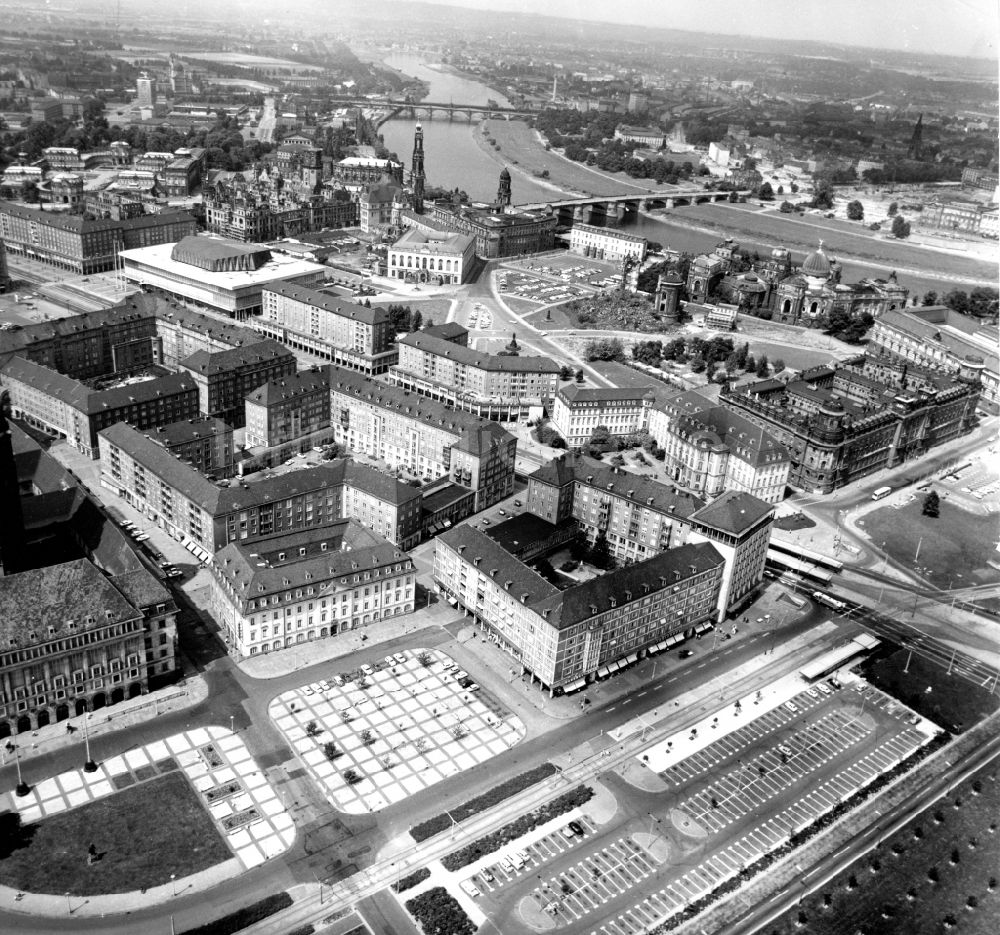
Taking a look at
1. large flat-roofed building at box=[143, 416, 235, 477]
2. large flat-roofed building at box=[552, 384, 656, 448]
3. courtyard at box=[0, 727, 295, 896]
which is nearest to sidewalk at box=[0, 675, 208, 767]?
courtyard at box=[0, 727, 295, 896]

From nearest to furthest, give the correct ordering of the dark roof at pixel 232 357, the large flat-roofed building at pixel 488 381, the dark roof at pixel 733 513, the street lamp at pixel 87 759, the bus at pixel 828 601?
the street lamp at pixel 87 759 < the dark roof at pixel 733 513 < the bus at pixel 828 601 < the dark roof at pixel 232 357 < the large flat-roofed building at pixel 488 381

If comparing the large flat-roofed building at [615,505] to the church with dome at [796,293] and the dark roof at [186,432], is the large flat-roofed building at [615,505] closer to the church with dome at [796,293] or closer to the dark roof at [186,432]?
the dark roof at [186,432]

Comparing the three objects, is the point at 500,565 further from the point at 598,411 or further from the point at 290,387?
the point at 598,411

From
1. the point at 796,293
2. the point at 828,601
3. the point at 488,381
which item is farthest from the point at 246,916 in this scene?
the point at 796,293

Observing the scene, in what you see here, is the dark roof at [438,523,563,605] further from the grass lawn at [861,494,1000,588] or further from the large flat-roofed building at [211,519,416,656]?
the grass lawn at [861,494,1000,588]

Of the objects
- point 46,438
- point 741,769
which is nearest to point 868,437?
point 741,769

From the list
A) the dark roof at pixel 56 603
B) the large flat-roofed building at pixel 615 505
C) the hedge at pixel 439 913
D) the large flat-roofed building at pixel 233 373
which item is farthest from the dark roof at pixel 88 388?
the hedge at pixel 439 913

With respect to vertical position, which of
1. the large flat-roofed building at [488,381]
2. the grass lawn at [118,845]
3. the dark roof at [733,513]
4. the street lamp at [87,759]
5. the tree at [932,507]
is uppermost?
the dark roof at [733,513]
